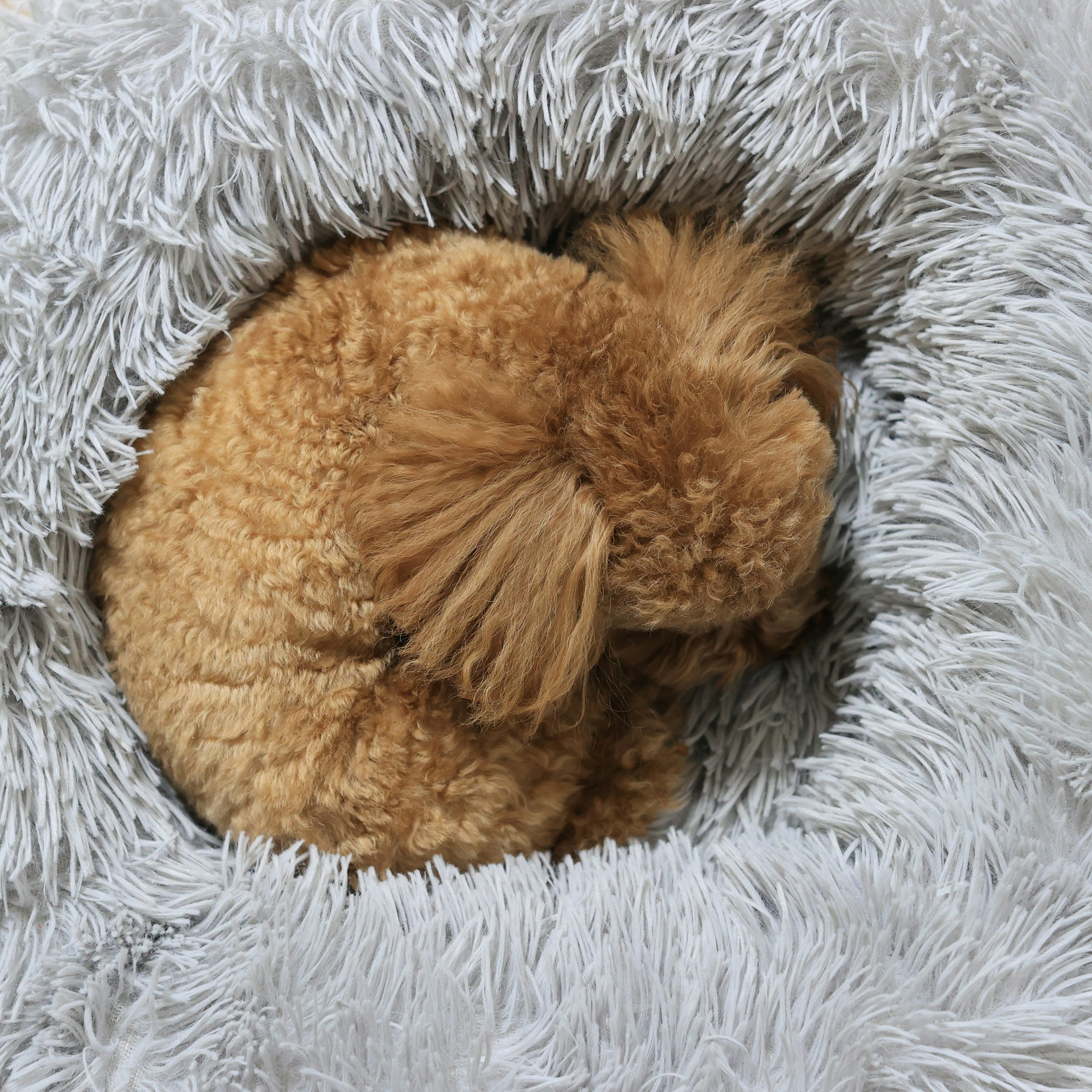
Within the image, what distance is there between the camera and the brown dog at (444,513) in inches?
22.9

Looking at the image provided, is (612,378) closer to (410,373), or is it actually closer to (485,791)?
(410,373)

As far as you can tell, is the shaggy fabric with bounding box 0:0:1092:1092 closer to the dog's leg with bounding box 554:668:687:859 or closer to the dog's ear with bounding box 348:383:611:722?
the dog's leg with bounding box 554:668:687:859

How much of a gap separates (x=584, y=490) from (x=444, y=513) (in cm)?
10

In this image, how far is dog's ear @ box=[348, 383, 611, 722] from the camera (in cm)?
57

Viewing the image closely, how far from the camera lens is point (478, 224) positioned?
0.69 m

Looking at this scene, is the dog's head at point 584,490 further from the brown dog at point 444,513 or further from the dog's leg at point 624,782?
the dog's leg at point 624,782

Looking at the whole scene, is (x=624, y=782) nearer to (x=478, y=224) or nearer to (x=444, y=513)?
(x=444, y=513)

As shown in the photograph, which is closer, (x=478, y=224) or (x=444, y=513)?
(x=444, y=513)

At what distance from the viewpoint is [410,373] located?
0.62 m

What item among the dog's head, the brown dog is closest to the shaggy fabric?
the brown dog

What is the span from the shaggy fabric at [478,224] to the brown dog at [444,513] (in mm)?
45

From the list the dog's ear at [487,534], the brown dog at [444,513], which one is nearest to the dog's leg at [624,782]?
the brown dog at [444,513]

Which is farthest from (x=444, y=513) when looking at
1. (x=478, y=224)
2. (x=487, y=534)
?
(x=478, y=224)

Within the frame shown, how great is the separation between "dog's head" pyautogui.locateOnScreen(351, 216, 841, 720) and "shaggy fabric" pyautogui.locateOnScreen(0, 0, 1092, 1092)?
0.15 metres
